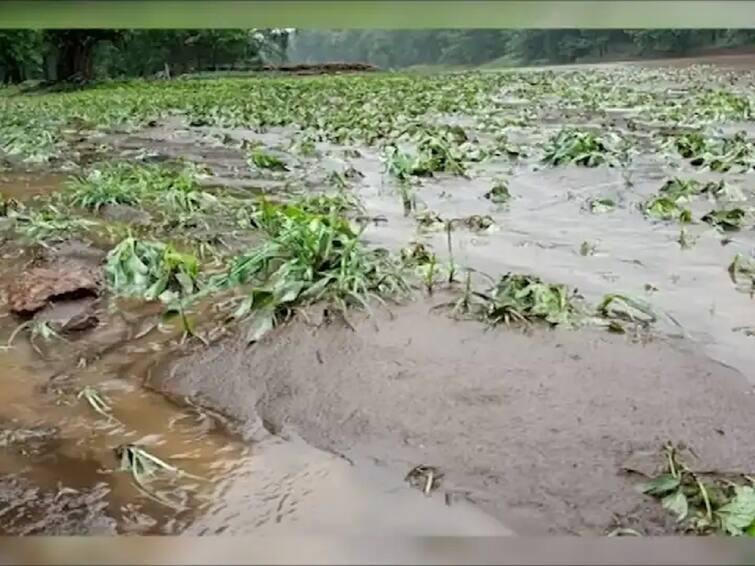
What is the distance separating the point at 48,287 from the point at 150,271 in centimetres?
12

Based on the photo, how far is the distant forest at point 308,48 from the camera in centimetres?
84

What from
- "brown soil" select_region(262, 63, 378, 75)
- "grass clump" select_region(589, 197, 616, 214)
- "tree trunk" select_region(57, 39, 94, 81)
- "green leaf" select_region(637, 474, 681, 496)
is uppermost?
"tree trunk" select_region(57, 39, 94, 81)

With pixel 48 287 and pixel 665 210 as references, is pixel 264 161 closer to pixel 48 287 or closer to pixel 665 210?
pixel 48 287

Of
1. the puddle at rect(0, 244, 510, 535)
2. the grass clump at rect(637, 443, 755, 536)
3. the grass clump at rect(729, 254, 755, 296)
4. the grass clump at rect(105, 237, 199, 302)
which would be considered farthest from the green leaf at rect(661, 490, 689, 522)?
the grass clump at rect(105, 237, 199, 302)

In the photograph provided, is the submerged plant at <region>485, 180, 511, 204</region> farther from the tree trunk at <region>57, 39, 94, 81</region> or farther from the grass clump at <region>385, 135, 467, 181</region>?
the tree trunk at <region>57, 39, 94, 81</region>

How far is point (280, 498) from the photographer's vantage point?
2.37 feet

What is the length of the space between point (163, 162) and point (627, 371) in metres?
0.66

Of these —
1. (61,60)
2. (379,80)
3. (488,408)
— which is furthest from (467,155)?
(61,60)

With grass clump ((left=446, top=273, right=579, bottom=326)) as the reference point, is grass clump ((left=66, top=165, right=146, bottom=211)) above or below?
above

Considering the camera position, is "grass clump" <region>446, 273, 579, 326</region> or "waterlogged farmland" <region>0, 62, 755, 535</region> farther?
"grass clump" <region>446, 273, 579, 326</region>

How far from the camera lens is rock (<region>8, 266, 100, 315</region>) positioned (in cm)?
93

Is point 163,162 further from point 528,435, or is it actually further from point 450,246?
point 528,435

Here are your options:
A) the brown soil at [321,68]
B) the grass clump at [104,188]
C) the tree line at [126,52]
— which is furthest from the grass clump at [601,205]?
the grass clump at [104,188]

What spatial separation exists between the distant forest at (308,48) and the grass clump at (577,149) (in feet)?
0.46
